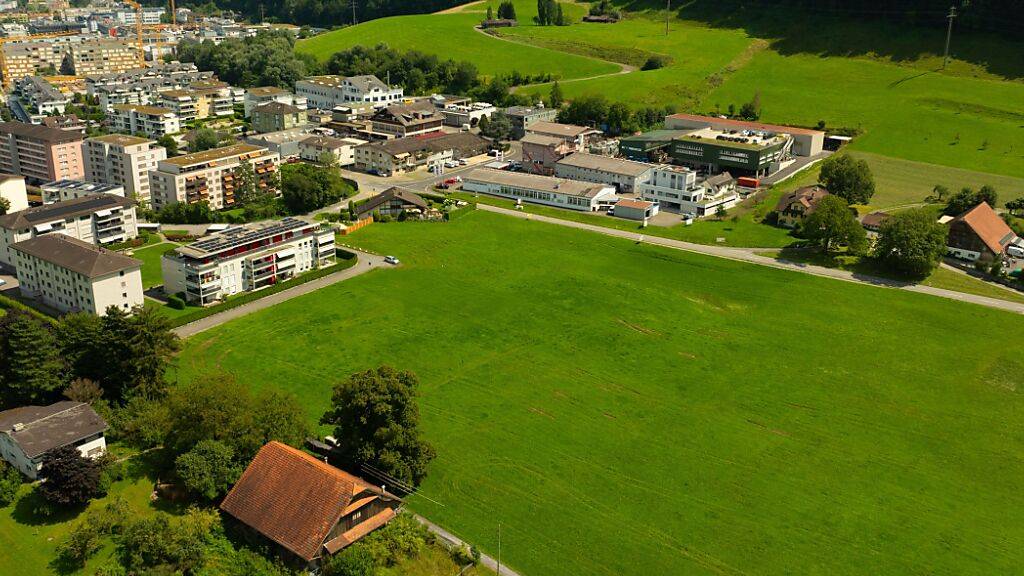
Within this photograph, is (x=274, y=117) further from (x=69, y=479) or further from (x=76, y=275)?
(x=69, y=479)

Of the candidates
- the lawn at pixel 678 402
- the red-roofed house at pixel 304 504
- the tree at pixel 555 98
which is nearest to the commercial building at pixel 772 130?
the tree at pixel 555 98

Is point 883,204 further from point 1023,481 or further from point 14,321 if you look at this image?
point 14,321

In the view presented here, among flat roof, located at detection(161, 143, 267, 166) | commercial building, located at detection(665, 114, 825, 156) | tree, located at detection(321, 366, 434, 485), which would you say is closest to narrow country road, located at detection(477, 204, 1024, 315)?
flat roof, located at detection(161, 143, 267, 166)

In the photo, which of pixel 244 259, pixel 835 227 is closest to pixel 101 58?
pixel 244 259

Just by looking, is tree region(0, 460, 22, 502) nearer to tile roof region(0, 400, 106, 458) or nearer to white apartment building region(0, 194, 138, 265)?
tile roof region(0, 400, 106, 458)

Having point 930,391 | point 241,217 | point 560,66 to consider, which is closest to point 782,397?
point 930,391

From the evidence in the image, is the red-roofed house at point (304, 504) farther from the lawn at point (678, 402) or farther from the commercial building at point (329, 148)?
the commercial building at point (329, 148)
